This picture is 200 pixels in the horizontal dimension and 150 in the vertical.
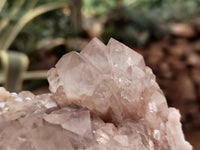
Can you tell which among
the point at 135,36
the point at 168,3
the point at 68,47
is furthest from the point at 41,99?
the point at 168,3

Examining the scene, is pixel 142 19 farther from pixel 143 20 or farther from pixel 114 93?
pixel 114 93

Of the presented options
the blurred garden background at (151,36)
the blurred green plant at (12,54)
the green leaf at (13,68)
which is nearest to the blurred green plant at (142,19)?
the blurred garden background at (151,36)

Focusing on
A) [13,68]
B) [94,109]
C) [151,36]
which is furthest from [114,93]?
[151,36]

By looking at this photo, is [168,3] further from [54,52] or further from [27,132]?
[27,132]

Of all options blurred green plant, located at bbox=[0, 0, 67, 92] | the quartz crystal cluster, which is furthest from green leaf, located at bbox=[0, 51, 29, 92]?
the quartz crystal cluster

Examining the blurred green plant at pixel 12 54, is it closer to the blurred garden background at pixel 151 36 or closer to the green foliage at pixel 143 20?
the blurred garden background at pixel 151 36

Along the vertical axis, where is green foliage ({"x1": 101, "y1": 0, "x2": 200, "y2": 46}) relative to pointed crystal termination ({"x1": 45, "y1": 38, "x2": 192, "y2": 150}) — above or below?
below

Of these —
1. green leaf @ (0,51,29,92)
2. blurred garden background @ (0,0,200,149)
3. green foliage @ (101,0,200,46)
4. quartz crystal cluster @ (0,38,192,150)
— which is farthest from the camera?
green foliage @ (101,0,200,46)

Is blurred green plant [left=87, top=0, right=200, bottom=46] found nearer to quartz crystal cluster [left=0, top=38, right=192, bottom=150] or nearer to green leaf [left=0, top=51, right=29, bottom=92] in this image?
green leaf [left=0, top=51, right=29, bottom=92]
